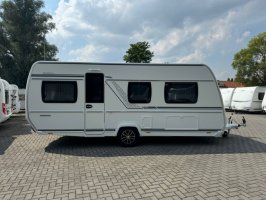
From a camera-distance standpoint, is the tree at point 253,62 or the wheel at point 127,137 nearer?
the wheel at point 127,137

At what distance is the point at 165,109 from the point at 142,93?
93 centimetres

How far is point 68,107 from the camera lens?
904 cm

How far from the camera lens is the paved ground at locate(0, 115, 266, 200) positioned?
5223mm

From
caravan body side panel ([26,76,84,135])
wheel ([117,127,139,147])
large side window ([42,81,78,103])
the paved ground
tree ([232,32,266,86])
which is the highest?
tree ([232,32,266,86])

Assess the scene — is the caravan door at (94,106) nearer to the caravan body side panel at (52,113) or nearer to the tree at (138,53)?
the caravan body side panel at (52,113)

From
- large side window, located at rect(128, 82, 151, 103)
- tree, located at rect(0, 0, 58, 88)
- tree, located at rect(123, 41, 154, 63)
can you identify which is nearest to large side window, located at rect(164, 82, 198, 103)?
large side window, located at rect(128, 82, 151, 103)

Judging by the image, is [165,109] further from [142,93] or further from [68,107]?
[68,107]

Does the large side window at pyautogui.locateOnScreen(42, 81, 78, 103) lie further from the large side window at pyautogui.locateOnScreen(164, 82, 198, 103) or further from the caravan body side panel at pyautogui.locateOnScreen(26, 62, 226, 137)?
the large side window at pyautogui.locateOnScreen(164, 82, 198, 103)

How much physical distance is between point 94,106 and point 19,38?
2782cm

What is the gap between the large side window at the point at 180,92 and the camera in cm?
936

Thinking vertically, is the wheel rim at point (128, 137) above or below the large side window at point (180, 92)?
below

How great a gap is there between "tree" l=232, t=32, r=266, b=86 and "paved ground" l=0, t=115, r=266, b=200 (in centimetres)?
3269

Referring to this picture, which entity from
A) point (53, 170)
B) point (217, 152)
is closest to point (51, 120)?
point (53, 170)

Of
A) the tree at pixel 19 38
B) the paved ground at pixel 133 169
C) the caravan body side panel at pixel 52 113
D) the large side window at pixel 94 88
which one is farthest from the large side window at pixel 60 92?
the tree at pixel 19 38
